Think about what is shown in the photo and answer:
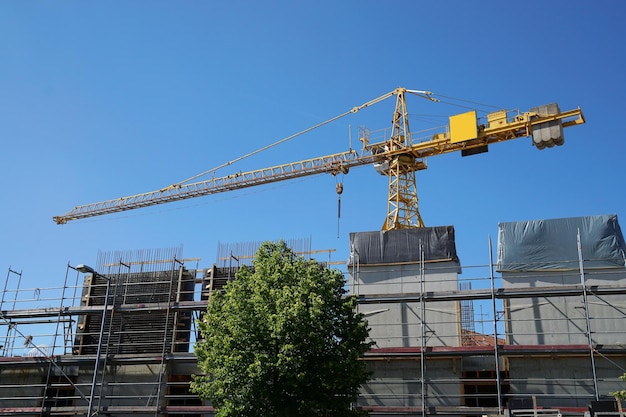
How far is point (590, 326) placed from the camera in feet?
86.0

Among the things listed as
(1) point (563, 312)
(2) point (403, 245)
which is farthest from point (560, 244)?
(2) point (403, 245)

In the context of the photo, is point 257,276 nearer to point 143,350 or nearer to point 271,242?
point 271,242

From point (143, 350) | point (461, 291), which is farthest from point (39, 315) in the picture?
point (461, 291)

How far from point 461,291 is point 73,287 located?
61.2 ft

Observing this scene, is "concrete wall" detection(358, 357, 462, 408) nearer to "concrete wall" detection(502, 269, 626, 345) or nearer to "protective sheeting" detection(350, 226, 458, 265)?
"concrete wall" detection(502, 269, 626, 345)

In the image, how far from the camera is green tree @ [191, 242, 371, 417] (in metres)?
22.1

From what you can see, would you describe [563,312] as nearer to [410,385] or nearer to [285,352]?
[410,385]

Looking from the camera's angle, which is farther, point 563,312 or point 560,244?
point 560,244

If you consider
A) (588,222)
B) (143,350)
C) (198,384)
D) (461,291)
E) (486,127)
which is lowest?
(198,384)

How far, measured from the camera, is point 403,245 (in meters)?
30.2

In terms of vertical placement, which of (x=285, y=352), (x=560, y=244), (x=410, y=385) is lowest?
(x=410, y=385)

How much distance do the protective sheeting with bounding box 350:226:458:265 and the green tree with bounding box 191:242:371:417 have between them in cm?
611

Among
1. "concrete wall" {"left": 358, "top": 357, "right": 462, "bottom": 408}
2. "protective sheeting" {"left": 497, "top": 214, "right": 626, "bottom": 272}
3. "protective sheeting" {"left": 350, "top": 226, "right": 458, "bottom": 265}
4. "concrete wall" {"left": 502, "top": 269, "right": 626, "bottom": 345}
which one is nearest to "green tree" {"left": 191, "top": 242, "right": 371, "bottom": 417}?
"concrete wall" {"left": 358, "top": 357, "right": 462, "bottom": 408}

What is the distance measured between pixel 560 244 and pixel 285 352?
1279cm
